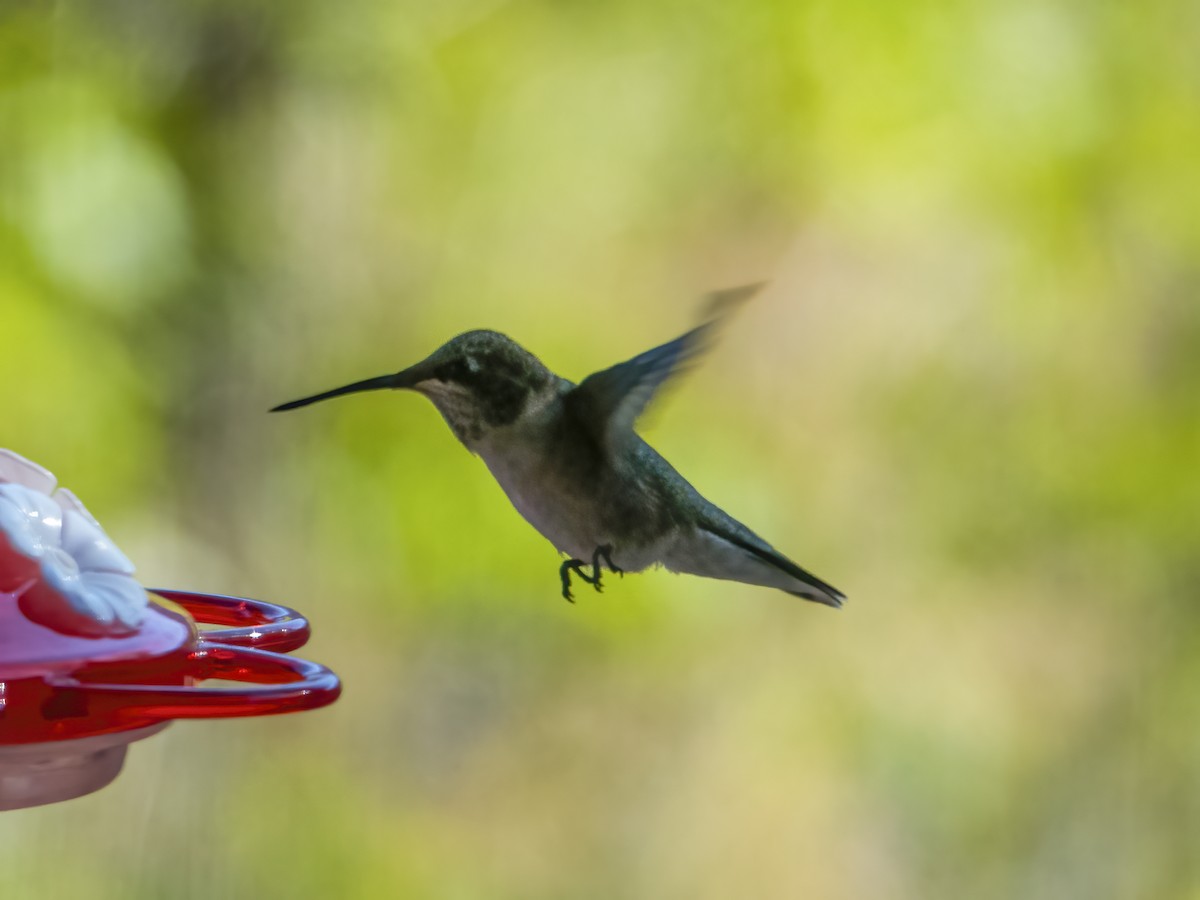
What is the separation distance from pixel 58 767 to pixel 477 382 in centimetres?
69

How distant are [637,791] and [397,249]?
6.63ft

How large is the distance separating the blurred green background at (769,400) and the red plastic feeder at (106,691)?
2723 millimetres

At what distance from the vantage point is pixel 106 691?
4.35 feet

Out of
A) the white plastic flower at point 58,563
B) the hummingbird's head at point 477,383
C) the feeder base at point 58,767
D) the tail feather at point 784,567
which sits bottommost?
the feeder base at point 58,767

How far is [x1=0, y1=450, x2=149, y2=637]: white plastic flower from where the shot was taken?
4.86ft

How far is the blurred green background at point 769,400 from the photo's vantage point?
446 cm

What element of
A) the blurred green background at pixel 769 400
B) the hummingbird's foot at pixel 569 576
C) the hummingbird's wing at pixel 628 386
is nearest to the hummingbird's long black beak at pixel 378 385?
the hummingbird's wing at pixel 628 386

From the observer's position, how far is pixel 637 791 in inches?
183

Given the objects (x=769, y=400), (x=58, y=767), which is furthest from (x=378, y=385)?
(x=769, y=400)

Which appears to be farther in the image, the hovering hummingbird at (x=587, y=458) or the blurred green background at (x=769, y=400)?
the blurred green background at (x=769, y=400)

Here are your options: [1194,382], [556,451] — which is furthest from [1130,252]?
[556,451]

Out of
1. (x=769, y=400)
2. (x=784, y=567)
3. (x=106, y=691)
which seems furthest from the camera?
(x=769, y=400)

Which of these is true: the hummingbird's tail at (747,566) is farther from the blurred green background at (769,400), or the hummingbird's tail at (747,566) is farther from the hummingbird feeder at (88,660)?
the blurred green background at (769,400)

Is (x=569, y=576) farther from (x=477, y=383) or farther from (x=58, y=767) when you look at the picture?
(x=58, y=767)
